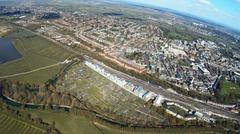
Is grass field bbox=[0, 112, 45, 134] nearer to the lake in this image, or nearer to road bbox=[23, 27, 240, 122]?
the lake

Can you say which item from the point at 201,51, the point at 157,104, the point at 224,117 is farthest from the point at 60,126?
the point at 201,51

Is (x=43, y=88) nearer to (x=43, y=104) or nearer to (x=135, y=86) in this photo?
(x=43, y=104)

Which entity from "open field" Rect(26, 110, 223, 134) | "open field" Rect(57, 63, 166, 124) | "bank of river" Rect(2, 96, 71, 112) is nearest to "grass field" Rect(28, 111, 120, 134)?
"open field" Rect(26, 110, 223, 134)

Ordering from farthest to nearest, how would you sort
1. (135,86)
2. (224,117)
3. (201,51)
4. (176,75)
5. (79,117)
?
(201,51)
(176,75)
(135,86)
(224,117)
(79,117)

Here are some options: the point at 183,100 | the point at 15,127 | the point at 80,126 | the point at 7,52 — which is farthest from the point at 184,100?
the point at 7,52

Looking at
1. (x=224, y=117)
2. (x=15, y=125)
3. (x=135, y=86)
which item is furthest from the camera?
(x=135, y=86)

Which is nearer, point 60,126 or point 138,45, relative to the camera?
point 60,126
